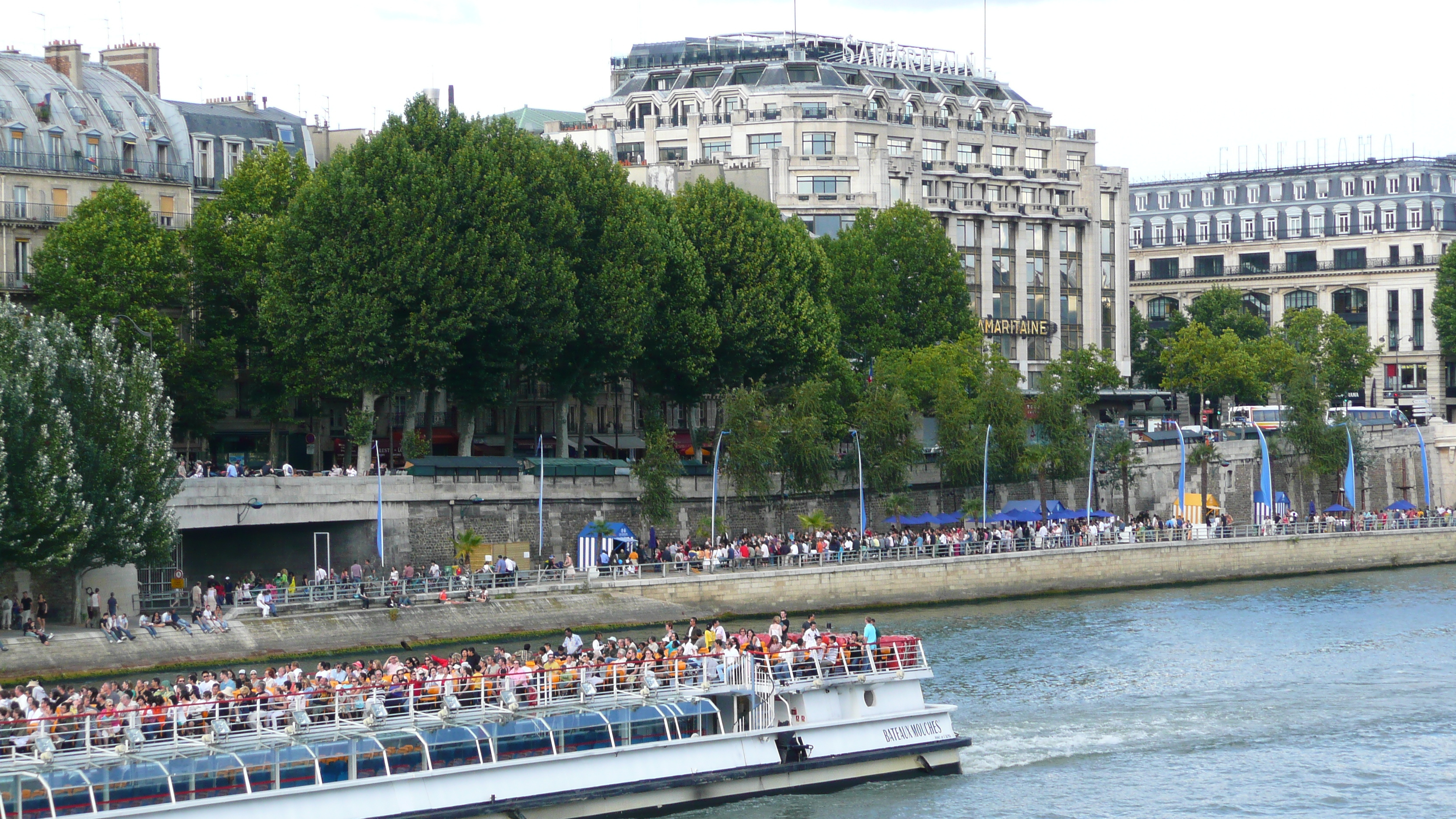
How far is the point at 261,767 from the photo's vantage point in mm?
33094

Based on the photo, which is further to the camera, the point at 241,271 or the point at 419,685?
the point at 241,271

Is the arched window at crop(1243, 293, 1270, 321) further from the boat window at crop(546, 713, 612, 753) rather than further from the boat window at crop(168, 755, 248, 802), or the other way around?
the boat window at crop(168, 755, 248, 802)

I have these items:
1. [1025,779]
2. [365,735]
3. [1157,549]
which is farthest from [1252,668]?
[365,735]

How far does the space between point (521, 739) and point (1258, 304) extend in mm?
116550

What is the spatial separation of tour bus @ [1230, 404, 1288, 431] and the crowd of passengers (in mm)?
64576

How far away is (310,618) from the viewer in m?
58.9

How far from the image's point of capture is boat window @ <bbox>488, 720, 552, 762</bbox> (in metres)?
35.8

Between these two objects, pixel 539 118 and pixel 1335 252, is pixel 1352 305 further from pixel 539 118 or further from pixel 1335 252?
pixel 539 118

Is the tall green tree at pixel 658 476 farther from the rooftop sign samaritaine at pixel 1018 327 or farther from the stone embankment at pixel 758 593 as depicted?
the rooftop sign samaritaine at pixel 1018 327

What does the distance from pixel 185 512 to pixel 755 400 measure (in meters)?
23.3

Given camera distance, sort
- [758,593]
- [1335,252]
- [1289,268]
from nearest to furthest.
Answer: [758,593], [1335,252], [1289,268]

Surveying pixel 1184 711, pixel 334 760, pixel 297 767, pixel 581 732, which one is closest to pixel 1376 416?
pixel 1184 711

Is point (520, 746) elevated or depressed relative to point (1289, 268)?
depressed

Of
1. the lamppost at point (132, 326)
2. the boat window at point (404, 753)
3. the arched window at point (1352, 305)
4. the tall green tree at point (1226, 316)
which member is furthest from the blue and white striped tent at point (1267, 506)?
the boat window at point (404, 753)
